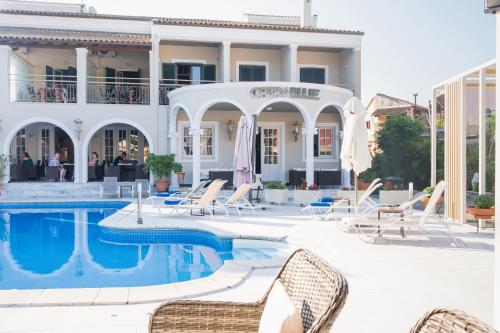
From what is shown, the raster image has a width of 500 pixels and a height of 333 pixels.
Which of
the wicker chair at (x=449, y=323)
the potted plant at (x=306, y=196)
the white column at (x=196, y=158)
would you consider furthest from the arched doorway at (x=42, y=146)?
the wicker chair at (x=449, y=323)

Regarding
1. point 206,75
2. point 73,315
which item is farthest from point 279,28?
point 73,315

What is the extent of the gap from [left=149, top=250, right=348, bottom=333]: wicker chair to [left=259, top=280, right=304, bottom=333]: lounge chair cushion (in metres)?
0.13

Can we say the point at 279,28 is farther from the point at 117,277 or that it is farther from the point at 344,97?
the point at 117,277

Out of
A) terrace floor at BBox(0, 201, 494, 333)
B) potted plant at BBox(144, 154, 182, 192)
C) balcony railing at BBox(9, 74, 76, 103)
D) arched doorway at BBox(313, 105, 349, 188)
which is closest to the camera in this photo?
terrace floor at BBox(0, 201, 494, 333)

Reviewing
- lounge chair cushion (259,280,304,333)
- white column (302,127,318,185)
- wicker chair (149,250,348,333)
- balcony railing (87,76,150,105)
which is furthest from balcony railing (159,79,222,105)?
lounge chair cushion (259,280,304,333)

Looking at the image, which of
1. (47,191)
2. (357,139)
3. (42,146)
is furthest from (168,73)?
(357,139)

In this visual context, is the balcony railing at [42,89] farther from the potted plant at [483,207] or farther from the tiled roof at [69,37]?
the potted plant at [483,207]

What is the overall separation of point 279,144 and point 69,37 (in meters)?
9.26

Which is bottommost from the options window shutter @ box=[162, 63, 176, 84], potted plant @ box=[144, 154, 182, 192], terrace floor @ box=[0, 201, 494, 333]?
terrace floor @ box=[0, 201, 494, 333]

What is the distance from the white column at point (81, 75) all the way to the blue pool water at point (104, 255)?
818 centimetres

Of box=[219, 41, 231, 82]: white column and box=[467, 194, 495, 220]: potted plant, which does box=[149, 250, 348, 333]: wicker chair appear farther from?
box=[219, 41, 231, 82]: white column

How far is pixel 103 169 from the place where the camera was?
21141 millimetres

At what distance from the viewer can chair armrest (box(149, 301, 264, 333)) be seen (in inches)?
118

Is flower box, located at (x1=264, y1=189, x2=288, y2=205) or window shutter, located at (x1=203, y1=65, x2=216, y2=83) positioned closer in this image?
flower box, located at (x1=264, y1=189, x2=288, y2=205)
